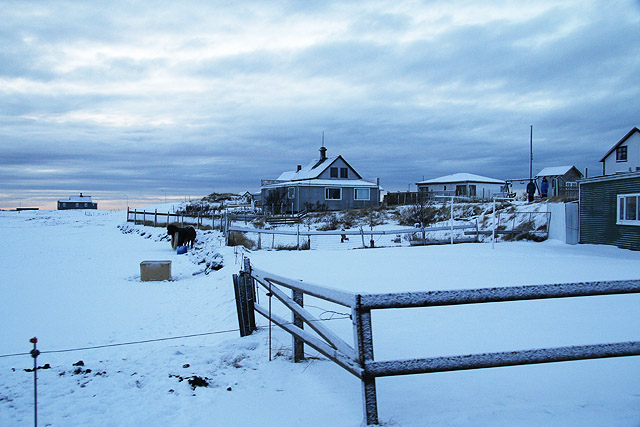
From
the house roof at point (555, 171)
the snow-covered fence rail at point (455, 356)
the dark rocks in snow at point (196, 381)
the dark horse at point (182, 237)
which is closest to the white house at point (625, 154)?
the house roof at point (555, 171)

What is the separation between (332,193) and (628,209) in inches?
1155

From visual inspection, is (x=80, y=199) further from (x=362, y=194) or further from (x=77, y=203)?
(x=362, y=194)

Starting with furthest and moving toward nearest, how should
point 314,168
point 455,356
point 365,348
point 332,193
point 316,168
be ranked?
point 314,168, point 316,168, point 332,193, point 455,356, point 365,348

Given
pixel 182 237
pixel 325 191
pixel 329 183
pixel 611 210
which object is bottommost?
pixel 182 237

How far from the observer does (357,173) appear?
48875 millimetres

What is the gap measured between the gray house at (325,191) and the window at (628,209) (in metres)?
28.0

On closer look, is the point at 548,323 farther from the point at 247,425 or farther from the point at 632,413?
the point at 247,425

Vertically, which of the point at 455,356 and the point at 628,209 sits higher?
the point at 628,209

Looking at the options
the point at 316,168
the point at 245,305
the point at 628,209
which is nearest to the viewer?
the point at 245,305

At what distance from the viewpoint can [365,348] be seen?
3.43 meters

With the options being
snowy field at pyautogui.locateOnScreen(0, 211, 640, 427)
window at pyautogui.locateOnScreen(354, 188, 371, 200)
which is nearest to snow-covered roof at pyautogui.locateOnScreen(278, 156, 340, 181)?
Answer: window at pyautogui.locateOnScreen(354, 188, 371, 200)

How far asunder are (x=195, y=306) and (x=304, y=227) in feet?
76.6

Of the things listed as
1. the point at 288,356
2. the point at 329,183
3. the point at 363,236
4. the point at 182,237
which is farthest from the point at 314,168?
the point at 288,356

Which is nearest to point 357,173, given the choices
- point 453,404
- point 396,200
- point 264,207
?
point 396,200
